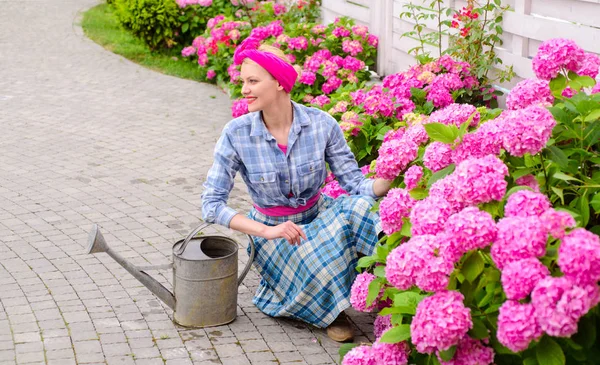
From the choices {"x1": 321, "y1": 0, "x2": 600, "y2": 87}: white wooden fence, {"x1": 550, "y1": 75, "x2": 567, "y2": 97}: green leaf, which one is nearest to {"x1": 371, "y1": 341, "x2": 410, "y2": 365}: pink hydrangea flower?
{"x1": 550, "y1": 75, "x2": 567, "y2": 97}: green leaf

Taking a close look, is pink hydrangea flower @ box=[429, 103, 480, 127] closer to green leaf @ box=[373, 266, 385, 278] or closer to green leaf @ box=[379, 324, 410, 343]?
green leaf @ box=[373, 266, 385, 278]

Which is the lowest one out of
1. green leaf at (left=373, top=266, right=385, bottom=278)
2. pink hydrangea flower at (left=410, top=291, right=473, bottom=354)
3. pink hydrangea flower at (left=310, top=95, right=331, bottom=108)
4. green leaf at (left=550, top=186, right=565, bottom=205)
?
pink hydrangea flower at (left=310, top=95, right=331, bottom=108)

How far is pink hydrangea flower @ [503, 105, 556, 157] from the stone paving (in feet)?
5.69

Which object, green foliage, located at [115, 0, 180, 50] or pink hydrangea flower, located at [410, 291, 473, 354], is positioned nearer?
pink hydrangea flower, located at [410, 291, 473, 354]

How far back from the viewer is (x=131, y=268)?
4219 millimetres

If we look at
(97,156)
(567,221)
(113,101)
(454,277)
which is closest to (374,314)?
(454,277)

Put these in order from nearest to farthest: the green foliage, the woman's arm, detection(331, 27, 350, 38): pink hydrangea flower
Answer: the woman's arm, detection(331, 27, 350, 38): pink hydrangea flower, the green foliage

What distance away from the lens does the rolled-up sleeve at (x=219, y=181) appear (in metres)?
4.15

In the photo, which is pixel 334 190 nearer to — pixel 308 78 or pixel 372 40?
pixel 308 78

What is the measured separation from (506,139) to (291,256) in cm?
176

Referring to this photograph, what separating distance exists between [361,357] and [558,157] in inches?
37.0

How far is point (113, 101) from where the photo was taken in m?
9.63

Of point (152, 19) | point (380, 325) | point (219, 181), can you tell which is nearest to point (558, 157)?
point (380, 325)

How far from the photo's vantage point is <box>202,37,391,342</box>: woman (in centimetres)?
412
